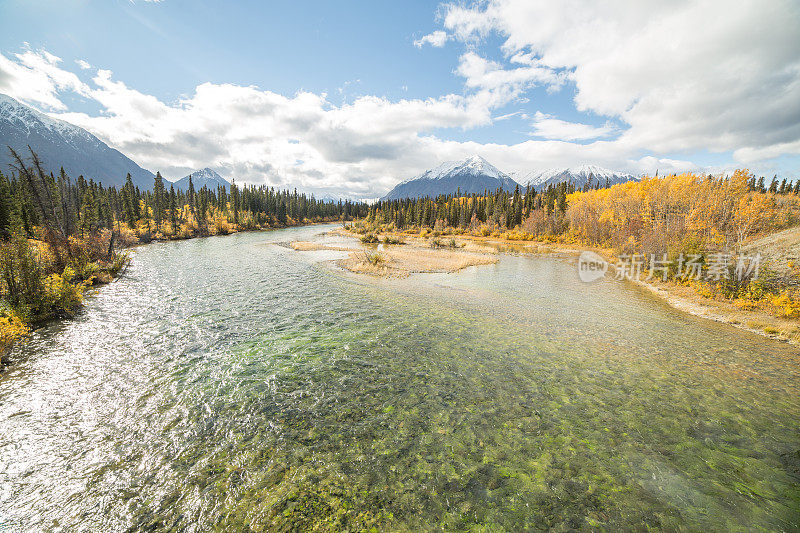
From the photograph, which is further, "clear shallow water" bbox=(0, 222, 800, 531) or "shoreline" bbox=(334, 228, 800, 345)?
"shoreline" bbox=(334, 228, 800, 345)

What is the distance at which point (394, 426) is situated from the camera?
Result: 8.18 m

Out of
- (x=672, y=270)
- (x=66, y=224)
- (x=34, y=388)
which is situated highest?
(x=66, y=224)

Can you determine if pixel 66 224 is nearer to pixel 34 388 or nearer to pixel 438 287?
pixel 34 388

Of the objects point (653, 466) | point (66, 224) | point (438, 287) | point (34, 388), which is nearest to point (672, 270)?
point (438, 287)

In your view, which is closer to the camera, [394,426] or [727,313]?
[394,426]

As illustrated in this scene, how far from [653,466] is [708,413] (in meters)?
4.27

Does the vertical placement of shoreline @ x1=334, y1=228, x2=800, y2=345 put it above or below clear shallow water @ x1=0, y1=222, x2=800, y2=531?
above

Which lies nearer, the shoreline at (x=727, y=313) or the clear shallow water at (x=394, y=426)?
the clear shallow water at (x=394, y=426)

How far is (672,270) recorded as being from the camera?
27750 millimetres

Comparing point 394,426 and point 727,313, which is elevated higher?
point 727,313

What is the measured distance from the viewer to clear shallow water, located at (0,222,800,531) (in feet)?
19.1

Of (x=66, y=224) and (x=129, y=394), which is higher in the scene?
(x=66, y=224)

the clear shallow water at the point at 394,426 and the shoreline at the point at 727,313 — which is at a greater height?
the shoreline at the point at 727,313

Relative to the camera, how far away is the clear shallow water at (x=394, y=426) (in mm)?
5836
